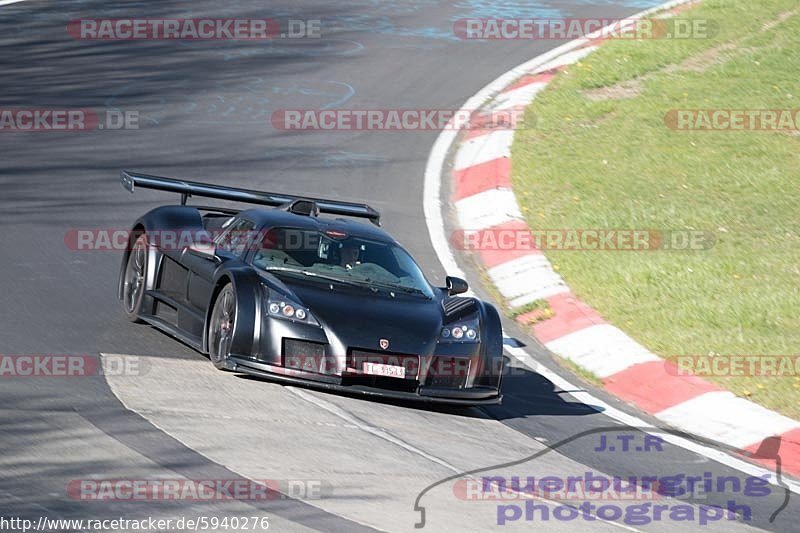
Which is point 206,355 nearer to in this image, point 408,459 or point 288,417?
point 288,417

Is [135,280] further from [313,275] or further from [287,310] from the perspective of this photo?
[287,310]

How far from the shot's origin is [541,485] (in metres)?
7.70

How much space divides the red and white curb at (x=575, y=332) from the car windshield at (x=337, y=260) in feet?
6.15

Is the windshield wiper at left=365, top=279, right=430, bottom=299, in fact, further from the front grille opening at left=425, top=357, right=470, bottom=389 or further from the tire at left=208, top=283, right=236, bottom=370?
the tire at left=208, top=283, right=236, bottom=370

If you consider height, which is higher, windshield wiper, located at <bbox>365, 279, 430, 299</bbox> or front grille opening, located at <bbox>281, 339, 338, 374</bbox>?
windshield wiper, located at <bbox>365, 279, 430, 299</bbox>

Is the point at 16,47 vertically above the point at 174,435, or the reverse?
the point at 16,47

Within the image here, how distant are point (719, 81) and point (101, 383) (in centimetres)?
1232

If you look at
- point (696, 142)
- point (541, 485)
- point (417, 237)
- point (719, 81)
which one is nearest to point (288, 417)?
point (541, 485)

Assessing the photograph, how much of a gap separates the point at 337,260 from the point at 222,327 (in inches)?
43.8

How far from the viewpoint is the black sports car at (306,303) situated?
858 centimetres

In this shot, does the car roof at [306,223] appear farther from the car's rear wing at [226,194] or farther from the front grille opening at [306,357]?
the front grille opening at [306,357]

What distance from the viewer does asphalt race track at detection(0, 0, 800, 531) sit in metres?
7.05

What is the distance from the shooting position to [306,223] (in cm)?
996

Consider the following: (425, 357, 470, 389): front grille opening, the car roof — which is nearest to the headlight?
(425, 357, 470, 389): front grille opening
